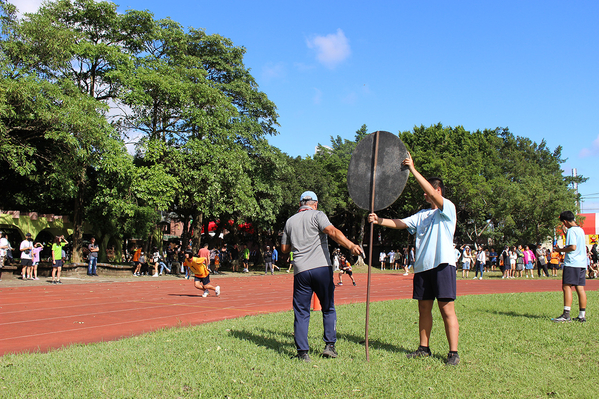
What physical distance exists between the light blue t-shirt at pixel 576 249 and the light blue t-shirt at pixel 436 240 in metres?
3.85

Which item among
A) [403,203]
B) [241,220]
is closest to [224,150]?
[241,220]

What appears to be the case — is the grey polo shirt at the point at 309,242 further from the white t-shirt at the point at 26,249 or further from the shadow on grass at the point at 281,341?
the white t-shirt at the point at 26,249

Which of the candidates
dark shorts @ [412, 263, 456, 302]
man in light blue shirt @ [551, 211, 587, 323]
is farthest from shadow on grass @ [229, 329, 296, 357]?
man in light blue shirt @ [551, 211, 587, 323]

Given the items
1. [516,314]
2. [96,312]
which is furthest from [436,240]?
[96,312]

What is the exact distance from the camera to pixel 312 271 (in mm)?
5039

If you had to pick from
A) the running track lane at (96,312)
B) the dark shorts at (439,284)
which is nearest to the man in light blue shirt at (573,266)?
the dark shorts at (439,284)

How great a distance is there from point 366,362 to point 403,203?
1541 inches

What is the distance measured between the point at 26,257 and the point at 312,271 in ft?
54.1

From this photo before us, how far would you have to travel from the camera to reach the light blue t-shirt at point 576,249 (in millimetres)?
7625

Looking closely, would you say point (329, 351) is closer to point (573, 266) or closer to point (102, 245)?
point (573, 266)

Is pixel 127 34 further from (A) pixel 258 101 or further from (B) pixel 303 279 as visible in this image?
(B) pixel 303 279

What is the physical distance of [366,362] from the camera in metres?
4.67

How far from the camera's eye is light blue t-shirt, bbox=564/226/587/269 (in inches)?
300

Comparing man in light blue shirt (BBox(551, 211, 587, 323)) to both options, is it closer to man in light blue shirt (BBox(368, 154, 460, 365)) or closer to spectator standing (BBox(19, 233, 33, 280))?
man in light blue shirt (BBox(368, 154, 460, 365))
